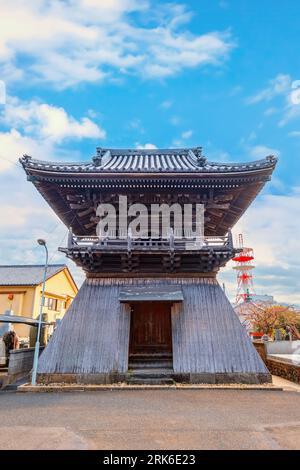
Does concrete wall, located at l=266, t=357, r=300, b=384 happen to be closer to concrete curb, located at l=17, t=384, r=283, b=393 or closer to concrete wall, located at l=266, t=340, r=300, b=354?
concrete curb, located at l=17, t=384, r=283, b=393

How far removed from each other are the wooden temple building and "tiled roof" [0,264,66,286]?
18.2 metres

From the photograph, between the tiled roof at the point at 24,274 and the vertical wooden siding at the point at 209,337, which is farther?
the tiled roof at the point at 24,274

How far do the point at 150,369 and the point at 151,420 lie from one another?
195 inches

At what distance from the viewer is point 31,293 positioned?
27594mm

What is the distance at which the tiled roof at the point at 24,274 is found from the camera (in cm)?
2811

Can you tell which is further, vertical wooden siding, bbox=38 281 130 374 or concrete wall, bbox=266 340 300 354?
concrete wall, bbox=266 340 300 354

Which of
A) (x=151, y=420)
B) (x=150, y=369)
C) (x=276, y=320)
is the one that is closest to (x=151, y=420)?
(x=151, y=420)

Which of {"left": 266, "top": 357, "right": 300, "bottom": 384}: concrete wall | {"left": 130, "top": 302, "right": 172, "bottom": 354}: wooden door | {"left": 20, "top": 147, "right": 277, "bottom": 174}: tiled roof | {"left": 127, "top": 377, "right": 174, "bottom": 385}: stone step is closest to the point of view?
{"left": 127, "top": 377, "right": 174, "bottom": 385}: stone step

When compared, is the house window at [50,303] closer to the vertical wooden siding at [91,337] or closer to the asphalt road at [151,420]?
the vertical wooden siding at [91,337]

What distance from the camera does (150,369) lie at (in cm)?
1107

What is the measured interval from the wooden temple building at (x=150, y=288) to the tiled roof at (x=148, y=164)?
7 centimetres

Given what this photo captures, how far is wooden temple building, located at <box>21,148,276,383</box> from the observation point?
10516 mm

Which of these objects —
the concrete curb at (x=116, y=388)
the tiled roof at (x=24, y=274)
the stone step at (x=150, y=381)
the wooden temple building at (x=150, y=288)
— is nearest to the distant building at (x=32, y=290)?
the tiled roof at (x=24, y=274)

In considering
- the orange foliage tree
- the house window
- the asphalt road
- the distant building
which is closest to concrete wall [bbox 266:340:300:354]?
the orange foliage tree
